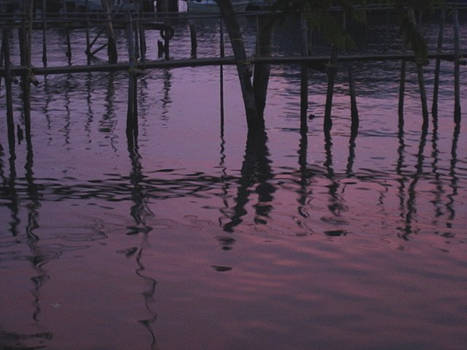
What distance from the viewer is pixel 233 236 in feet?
41.3

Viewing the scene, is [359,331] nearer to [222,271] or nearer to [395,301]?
[395,301]

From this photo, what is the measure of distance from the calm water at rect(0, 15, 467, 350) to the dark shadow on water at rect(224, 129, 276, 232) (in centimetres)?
5

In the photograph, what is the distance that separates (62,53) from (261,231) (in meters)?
32.1

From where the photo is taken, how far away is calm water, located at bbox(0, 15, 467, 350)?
30.4ft

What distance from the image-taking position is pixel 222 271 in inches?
434

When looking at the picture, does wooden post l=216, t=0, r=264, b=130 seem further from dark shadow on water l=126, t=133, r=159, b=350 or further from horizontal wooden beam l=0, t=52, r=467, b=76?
dark shadow on water l=126, t=133, r=159, b=350

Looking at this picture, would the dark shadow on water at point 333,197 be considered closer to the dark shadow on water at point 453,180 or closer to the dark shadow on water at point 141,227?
the dark shadow on water at point 453,180

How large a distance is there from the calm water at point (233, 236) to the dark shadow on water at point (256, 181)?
0.05 m

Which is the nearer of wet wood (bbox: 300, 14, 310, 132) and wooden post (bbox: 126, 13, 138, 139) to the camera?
wooden post (bbox: 126, 13, 138, 139)

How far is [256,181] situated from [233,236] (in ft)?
13.4

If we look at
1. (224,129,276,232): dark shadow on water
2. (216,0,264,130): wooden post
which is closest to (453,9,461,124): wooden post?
(224,129,276,232): dark shadow on water

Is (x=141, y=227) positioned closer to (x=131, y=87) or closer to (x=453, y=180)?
(x=453, y=180)

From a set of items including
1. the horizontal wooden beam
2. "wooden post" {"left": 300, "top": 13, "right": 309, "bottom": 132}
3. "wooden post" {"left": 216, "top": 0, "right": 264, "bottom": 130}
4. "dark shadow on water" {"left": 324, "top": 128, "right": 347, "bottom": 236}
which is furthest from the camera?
"wooden post" {"left": 300, "top": 13, "right": 309, "bottom": 132}

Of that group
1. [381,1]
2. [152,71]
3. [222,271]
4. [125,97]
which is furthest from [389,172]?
[152,71]
